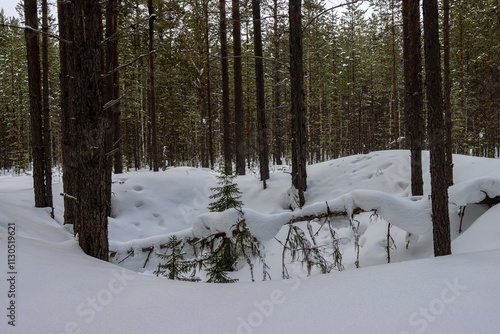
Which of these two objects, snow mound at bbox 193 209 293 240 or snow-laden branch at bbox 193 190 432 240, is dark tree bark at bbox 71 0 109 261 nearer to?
snow-laden branch at bbox 193 190 432 240

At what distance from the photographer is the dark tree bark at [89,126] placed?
3895 millimetres

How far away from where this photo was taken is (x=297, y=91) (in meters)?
8.45

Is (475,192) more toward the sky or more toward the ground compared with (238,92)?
more toward the ground

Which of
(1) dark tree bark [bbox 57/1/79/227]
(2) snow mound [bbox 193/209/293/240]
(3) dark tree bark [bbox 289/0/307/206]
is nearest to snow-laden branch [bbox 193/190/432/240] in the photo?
(2) snow mound [bbox 193/209/293/240]

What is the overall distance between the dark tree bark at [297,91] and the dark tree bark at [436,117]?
484 centimetres

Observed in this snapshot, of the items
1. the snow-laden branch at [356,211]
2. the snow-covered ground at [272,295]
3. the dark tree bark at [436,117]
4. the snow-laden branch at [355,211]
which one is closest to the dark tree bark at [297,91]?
the snow-laden branch at [355,211]

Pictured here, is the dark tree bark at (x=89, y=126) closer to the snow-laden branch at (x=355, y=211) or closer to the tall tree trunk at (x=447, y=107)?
the snow-laden branch at (x=355, y=211)

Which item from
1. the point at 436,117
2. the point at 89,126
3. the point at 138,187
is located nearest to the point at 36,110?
the point at 138,187

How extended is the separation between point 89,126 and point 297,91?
19.7 feet

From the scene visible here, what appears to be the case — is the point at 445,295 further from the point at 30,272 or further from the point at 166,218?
the point at 166,218

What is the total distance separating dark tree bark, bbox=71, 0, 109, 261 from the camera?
12.8 feet

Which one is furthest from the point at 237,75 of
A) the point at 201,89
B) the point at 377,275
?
the point at 377,275

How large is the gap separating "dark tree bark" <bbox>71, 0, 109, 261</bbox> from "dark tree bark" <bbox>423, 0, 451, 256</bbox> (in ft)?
14.3

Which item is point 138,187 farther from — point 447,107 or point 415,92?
point 447,107
